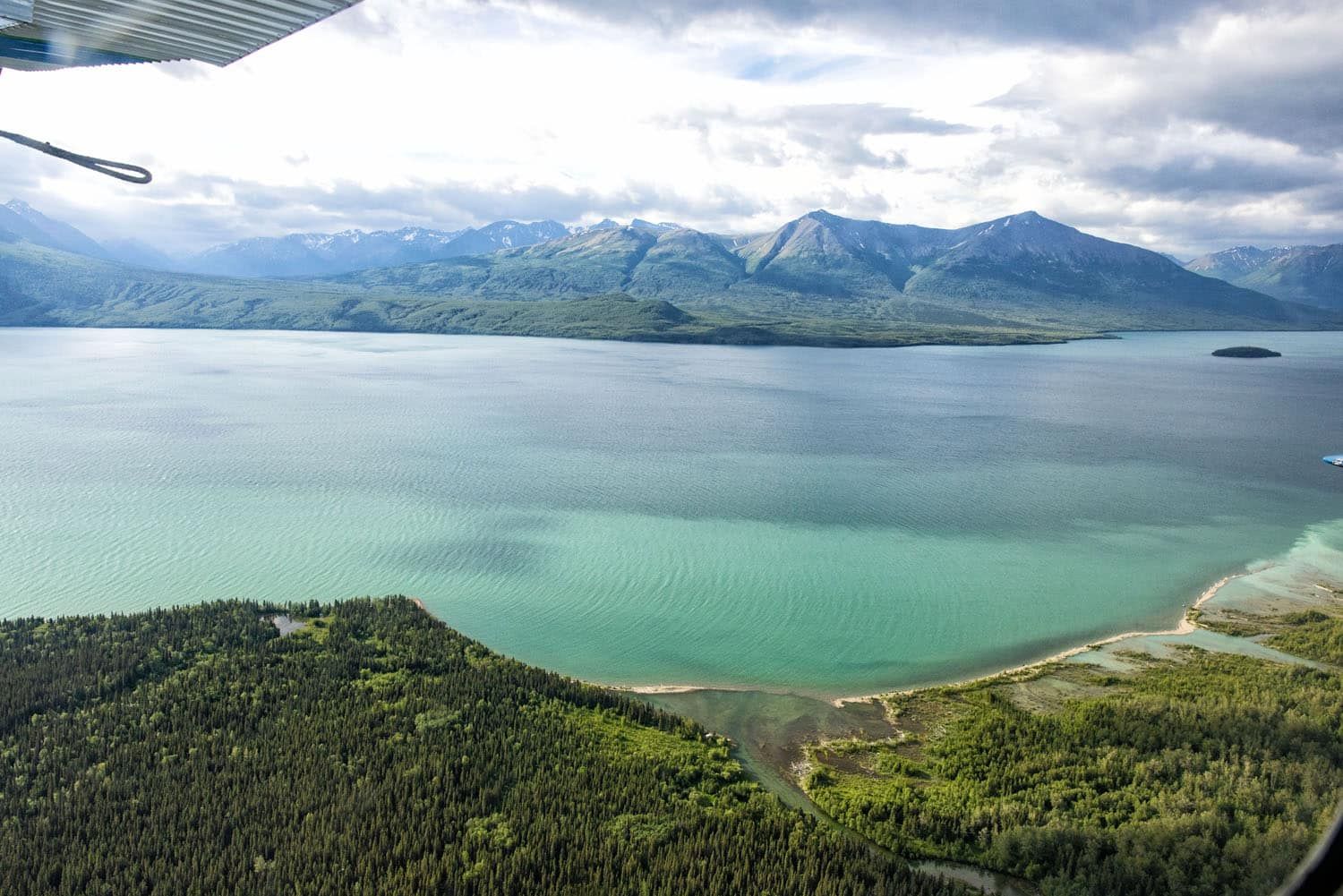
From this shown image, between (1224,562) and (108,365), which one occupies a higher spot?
(108,365)

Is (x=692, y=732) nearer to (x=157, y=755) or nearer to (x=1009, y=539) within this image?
(x=157, y=755)

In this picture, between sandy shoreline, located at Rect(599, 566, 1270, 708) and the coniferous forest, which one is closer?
the coniferous forest

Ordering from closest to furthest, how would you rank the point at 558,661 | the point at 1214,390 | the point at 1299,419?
the point at 558,661 → the point at 1299,419 → the point at 1214,390

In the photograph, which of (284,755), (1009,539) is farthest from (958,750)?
(1009,539)

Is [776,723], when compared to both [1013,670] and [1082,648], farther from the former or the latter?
[1082,648]

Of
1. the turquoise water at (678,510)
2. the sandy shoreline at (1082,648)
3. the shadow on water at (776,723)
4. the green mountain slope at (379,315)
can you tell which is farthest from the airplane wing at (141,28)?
the green mountain slope at (379,315)

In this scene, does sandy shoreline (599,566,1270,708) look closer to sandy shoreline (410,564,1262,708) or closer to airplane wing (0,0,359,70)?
sandy shoreline (410,564,1262,708)

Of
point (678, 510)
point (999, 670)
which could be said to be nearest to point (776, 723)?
point (999, 670)

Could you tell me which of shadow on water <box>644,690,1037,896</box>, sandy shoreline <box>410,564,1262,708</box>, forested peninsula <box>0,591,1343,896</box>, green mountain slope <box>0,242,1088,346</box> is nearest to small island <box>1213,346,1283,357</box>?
green mountain slope <box>0,242,1088,346</box>

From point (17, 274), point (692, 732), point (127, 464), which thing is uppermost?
point (17, 274)
